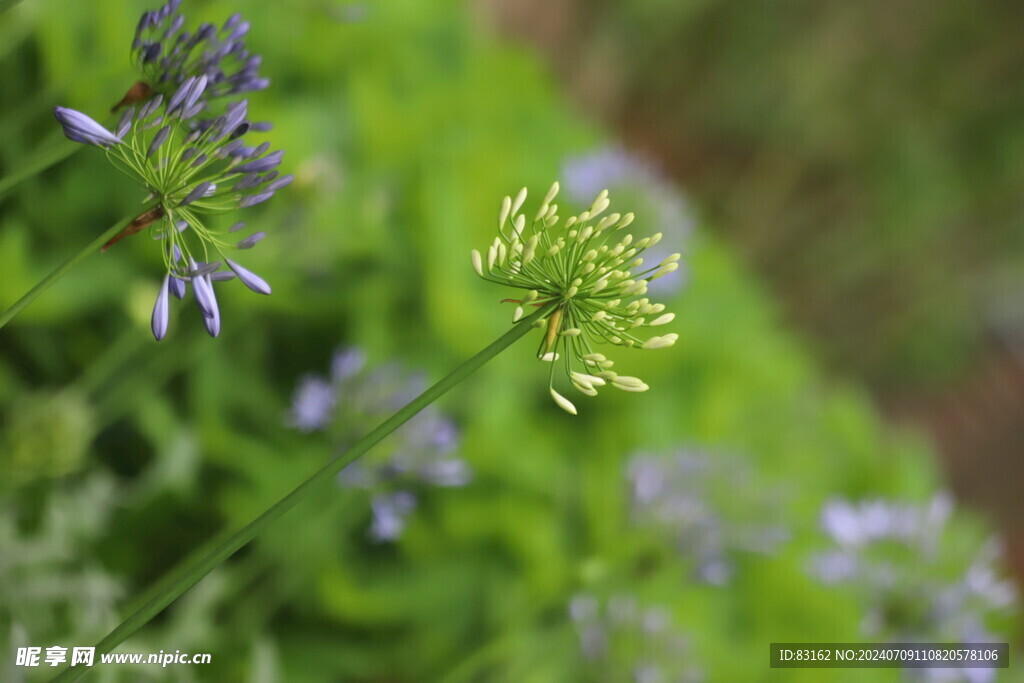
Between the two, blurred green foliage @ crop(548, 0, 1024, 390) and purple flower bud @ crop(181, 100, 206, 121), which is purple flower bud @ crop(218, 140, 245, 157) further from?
blurred green foliage @ crop(548, 0, 1024, 390)

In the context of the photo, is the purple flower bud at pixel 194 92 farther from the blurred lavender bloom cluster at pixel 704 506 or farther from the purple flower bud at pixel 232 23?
the blurred lavender bloom cluster at pixel 704 506

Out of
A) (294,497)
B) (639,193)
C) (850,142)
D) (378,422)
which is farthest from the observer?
(850,142)

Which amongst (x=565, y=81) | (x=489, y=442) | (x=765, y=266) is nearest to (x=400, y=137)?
(x=489, y=442)

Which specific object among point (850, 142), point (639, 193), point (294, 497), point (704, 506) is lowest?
point (294, 497)

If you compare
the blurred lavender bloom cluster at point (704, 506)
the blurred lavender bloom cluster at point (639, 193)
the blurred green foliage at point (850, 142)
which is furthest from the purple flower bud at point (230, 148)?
the blurred green foliage at point (850, 142)

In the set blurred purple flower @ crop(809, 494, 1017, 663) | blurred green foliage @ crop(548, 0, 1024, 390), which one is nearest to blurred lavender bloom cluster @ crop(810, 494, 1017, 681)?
blurred purple flower @ crop(809, 494, 1017, 663)

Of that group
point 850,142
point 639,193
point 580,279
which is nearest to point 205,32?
point 580,279

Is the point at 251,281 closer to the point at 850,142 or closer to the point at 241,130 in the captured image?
the point at 241,130

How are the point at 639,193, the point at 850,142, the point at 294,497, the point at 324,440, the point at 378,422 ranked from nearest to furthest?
1. the point at 294,497
2. the point at 378,422
3. the point at 324,440
4. the point at 639,193
5. the point at 850,142
